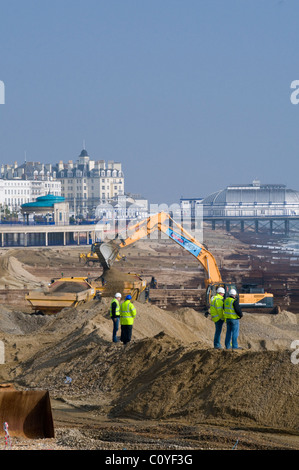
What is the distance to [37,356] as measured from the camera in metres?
21.5

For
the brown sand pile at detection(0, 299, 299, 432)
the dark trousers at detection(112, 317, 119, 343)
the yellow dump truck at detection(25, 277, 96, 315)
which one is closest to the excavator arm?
the yellow dump truck at detection(25, 277, 96, 315)

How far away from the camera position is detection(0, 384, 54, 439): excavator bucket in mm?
13338

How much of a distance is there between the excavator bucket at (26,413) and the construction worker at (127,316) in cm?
568

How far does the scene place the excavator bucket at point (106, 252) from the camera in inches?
1328

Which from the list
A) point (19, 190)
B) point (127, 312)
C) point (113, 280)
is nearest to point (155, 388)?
point (127, 312)

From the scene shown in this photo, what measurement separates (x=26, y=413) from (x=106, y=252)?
2070cm

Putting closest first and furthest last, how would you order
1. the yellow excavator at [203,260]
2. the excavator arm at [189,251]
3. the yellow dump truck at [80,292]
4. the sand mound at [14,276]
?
the yellow dump truck at [80,292] → the yellow excavator at [203,260] → the excavator arm at [189,251] → the sand mound at [14,276]

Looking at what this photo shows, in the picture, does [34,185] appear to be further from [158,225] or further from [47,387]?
[47,387]

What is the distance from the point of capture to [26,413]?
1356 centimetres

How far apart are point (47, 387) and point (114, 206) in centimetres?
16562

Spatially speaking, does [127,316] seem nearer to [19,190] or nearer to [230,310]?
[230,310]

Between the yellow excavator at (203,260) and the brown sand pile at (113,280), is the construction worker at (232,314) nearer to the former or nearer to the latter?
the brown sand pile at (113,280)

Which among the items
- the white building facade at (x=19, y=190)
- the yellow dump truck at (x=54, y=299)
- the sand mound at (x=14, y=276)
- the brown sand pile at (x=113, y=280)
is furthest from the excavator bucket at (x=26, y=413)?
the white building facade at (x=19, y=190)
